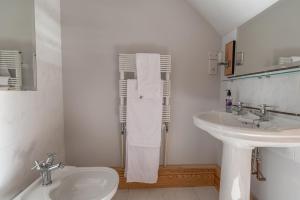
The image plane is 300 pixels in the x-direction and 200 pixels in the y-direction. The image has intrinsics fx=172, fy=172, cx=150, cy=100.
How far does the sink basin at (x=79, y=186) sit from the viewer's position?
1.08 meters

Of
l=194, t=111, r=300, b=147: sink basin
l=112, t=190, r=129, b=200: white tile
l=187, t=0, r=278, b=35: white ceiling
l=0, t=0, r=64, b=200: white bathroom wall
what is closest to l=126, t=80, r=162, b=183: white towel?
l=112, t=190, r=129, b=200: white tile

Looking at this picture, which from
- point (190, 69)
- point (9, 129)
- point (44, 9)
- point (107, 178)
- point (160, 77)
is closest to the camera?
point (9, 129)

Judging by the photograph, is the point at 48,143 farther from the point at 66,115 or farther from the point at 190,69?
the point at 190,69

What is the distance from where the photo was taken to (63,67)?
180 centimetres

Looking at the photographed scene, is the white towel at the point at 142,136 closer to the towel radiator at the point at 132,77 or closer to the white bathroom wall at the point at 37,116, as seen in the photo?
the towel radiator at the point at 132,77

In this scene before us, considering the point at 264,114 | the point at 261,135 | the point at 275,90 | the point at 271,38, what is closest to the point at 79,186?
the point at 261,135

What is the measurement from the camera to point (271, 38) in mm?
1191

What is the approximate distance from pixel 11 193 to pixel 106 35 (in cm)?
151

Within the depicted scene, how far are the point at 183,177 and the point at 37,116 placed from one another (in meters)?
1.54

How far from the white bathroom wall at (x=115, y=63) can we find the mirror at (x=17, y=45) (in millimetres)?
495

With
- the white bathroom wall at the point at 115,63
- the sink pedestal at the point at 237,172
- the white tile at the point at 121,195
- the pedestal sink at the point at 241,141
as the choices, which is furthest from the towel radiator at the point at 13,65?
the sink pedestal at the point at 237,172

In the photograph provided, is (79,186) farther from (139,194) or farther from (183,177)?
(183,177)

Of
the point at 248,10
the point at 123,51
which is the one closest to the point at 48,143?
the point at 123,51

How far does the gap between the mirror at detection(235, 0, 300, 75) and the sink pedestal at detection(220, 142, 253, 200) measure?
1.94ft
